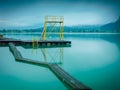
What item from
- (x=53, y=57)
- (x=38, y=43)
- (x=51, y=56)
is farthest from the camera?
(x=38, y=43)

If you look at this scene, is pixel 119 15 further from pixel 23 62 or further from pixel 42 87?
pixel 42 87

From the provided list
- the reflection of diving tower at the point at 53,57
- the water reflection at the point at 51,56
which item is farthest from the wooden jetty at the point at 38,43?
the reflection of diving tower at the point at 53,57

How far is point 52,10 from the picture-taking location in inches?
837

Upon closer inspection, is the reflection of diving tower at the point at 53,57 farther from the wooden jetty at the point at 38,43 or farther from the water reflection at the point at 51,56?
the wooden jetty at the point at 38,43

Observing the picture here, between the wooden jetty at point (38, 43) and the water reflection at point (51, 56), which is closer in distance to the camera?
the water reflection at point (51, 56)

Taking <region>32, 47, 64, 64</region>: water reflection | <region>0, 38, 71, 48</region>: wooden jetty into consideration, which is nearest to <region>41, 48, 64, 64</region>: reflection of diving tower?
<region>32, 47, 64, 64</region>: water reflection

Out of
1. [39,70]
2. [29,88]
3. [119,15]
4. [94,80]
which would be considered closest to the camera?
[29,88]

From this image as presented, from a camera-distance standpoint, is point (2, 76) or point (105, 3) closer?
point (2, 76)

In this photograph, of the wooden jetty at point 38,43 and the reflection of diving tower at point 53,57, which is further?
the wooden jetty at point 38,43

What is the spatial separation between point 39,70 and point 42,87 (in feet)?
4.26

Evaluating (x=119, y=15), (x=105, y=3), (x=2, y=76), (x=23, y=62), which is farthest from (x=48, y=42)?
(x=119, y=15)

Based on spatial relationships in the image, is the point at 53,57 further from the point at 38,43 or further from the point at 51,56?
the point at 38,43

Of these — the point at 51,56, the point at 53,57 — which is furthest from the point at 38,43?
the point at 53,57

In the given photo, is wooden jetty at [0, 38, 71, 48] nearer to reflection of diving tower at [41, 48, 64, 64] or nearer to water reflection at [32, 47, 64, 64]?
water reflection at [32, 47, 64, 64]
